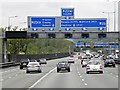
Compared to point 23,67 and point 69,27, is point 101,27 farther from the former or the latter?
point 23,67

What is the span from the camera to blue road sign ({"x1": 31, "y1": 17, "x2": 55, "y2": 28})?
63656mm

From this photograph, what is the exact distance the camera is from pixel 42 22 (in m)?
63.7

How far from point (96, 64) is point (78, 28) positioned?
19.4m

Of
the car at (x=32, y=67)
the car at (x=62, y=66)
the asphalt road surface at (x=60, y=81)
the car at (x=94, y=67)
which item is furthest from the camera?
the car at (x=62, y=66)

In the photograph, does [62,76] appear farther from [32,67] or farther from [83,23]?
[83,23]

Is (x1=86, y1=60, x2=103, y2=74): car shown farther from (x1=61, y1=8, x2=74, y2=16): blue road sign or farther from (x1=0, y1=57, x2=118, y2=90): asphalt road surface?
(x1=61, y1=8, x2=74, y2=16): blue road sign

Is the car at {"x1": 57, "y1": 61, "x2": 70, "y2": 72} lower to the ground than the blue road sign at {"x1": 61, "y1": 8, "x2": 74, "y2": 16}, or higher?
lower

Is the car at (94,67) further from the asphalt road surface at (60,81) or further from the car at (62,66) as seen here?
the car at (62,66)

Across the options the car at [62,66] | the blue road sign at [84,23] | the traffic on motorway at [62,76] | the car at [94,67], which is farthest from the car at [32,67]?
the blue road sign at [84,23]

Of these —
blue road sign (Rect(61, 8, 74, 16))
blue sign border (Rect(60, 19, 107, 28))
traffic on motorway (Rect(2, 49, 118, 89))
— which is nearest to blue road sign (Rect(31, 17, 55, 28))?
blue road sign (Rect(61, 8, 74, 16))

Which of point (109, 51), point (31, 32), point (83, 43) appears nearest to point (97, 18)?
point (31, 32)

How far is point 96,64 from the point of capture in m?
45.4

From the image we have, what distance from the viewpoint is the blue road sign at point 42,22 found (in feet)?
209

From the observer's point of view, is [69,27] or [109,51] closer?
[69,27]
